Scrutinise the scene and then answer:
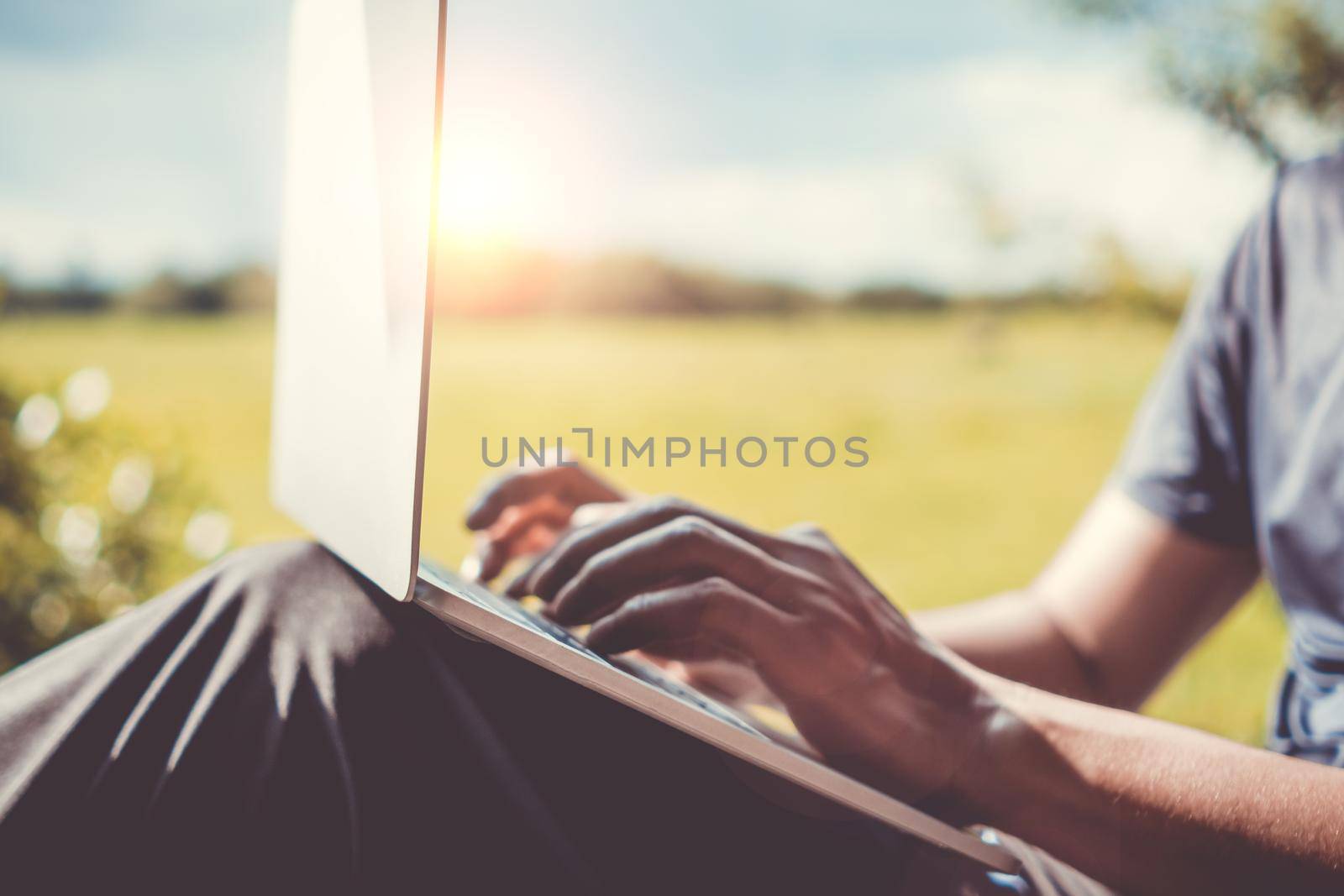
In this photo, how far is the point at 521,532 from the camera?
0.98 metres

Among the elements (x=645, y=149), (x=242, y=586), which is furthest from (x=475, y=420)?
(x=242, y=586)

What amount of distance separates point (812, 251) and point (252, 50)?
257cm

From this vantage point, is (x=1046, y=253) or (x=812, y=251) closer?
(x=1046, y=253)

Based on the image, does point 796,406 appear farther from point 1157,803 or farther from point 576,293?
point 1157,803

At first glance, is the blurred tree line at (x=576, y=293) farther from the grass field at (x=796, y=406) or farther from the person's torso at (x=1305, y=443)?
the person's torso at (x=1305, y=443)

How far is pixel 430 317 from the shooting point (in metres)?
0.48

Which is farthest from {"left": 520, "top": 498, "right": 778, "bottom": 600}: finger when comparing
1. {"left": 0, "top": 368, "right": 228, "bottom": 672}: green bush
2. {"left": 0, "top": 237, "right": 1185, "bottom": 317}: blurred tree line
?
{"left": 0, "top": 237, "right": 1185, "bottom": 317}: blurred tree line

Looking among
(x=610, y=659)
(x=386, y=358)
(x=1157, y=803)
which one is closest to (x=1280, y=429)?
(x=1157, y=803)

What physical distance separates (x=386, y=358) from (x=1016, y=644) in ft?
2.36

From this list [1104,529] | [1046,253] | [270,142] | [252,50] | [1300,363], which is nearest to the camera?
[1300,363]

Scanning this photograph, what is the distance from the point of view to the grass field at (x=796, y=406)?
3803mm

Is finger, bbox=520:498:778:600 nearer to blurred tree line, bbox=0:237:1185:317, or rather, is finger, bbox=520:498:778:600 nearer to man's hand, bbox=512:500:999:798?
man's hand, bbox=512:500:999:798

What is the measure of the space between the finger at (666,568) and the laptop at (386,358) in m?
0.03

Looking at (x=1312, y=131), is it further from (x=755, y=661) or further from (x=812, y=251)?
(x=812, y=251)
